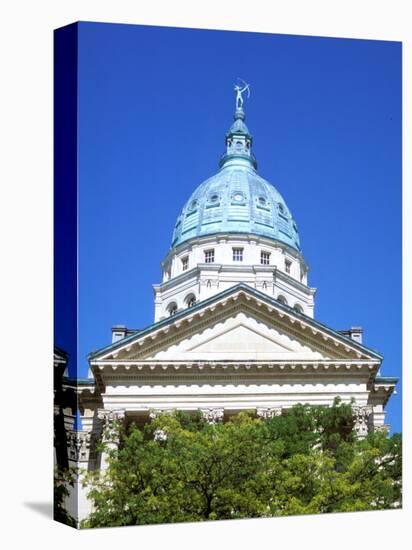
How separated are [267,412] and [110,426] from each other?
4.14 meters

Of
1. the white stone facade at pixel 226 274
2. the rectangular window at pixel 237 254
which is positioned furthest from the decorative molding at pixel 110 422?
the rectangular window at pixel 237 254

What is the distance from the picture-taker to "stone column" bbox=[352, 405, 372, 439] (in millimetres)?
34031

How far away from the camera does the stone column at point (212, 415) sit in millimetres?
33000

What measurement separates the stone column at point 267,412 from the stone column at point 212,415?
943 mm

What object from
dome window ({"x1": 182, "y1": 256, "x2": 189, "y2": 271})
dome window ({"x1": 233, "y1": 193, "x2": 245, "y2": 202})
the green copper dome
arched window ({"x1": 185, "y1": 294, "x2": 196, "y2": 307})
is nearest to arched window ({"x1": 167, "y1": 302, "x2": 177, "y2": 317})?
arched window ({"x1": 185, "y1": 294, "x2": 196, "y2": 307})

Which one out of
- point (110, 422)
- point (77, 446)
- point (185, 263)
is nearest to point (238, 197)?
point (185, 263)

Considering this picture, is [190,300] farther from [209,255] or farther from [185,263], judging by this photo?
[185,263]

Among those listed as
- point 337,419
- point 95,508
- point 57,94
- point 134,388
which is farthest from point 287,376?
point 57,94

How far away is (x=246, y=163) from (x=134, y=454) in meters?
8.11

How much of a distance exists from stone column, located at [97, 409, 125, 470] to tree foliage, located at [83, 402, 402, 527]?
206 mm

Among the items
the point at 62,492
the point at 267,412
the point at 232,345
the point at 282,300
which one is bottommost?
the point at 62,492

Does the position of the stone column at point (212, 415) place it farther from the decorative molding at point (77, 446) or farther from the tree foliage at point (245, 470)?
the decorative molding at point (77, 446)

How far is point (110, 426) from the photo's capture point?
32562mm

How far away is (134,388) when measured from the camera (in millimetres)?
34031
